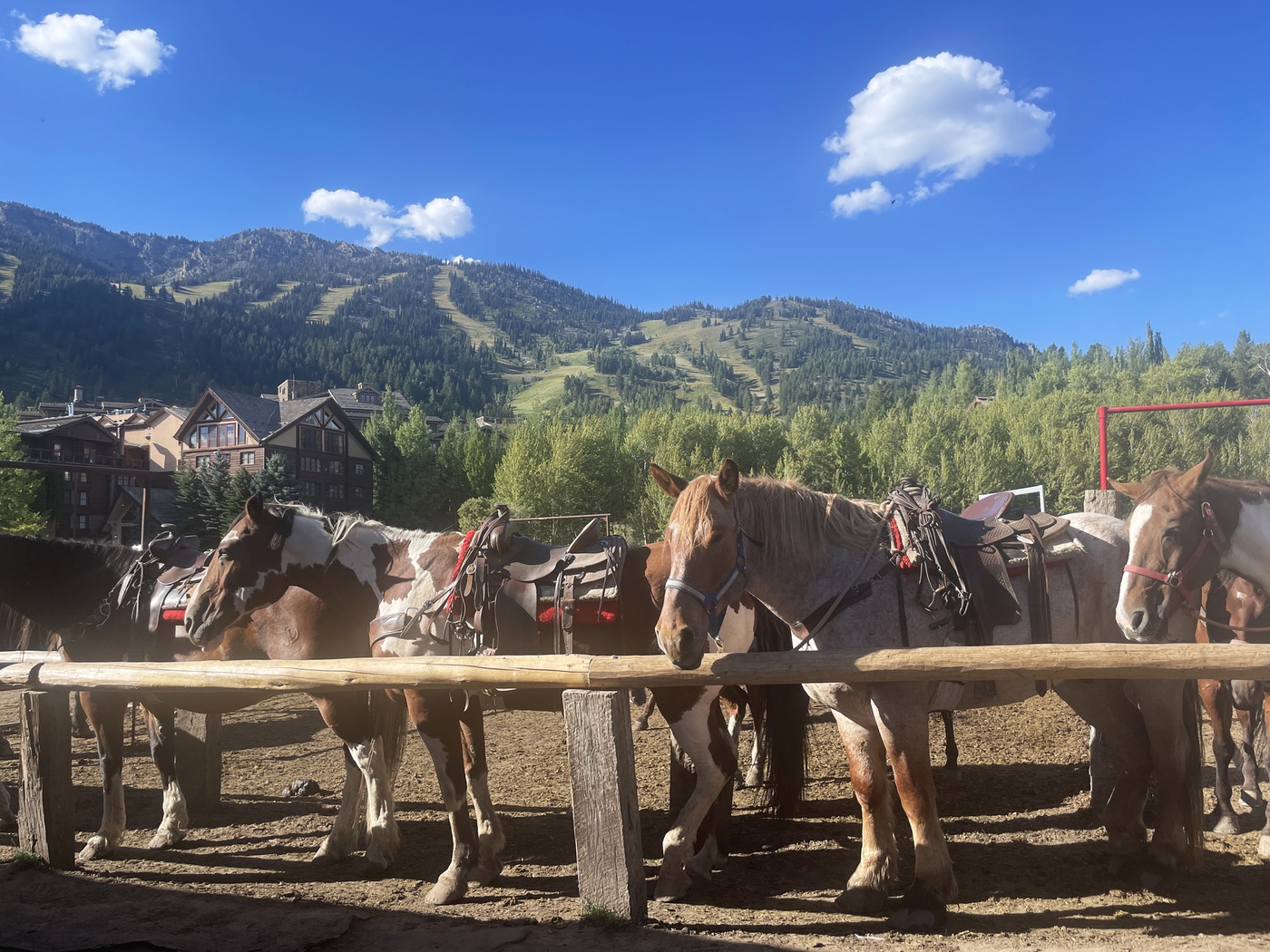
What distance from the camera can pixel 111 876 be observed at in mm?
4738

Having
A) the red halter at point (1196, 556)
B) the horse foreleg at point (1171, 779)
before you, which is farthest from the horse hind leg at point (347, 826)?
the red halter at point (1196, 556)

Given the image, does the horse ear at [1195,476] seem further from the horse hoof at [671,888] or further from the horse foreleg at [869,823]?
the horse hoof at [671,888]

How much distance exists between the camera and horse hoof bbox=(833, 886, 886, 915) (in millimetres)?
3674

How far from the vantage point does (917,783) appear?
3.46m

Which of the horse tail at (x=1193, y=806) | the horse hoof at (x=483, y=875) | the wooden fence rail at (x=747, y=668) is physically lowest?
the horse hoof at (x=483, y=875)

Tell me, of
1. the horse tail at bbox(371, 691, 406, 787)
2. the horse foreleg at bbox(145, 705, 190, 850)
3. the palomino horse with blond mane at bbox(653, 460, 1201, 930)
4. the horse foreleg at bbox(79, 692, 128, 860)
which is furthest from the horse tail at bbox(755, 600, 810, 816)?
the horse foreleg at bbox(79, 692, 128, 860)

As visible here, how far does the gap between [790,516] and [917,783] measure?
1.34 m

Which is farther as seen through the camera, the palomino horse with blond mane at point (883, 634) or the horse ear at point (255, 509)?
the horse ear at point (255, 509)

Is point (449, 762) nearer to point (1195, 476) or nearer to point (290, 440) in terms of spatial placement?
point (1195, 476)

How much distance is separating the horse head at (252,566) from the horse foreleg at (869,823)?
3593mm

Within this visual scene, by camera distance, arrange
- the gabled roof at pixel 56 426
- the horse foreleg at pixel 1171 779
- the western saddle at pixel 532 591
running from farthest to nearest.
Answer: the gabled roof at pixel 56 426, the western saddle at pixel 532 591, the horse foreleg at pixel 1171 779

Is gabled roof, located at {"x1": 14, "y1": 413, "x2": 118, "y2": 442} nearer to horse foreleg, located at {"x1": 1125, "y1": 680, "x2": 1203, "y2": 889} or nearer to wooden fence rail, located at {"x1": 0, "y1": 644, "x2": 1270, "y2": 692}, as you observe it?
wooden fence rail, located at {"x1": 0, "y1": 644, "x2": 1270, "y2": 692}

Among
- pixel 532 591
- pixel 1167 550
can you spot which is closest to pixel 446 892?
pixel 532 591

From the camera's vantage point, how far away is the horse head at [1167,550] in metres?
3.70
